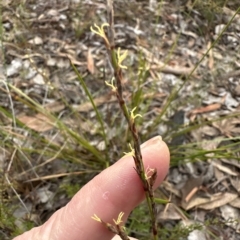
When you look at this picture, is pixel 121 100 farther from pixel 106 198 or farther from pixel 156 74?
pixel 156 74

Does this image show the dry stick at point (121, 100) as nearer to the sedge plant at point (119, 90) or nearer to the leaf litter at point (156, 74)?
the sedge plant at point (119, 90)

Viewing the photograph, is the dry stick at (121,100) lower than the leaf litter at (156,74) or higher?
higher

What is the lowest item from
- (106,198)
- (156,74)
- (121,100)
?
(156,74)

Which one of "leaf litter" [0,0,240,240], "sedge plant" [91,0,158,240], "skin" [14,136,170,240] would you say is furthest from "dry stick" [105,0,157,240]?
"leaf litter" [0,0,240,240]

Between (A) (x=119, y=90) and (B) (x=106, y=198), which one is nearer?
(A) (x=119, y=90)

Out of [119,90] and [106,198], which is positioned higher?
[119,90]

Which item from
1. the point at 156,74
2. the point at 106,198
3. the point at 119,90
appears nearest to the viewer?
the point at 119,90

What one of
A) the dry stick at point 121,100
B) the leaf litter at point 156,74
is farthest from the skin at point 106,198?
the leaf litter at point 156,74

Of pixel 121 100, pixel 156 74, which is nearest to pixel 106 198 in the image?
pixel 121 100

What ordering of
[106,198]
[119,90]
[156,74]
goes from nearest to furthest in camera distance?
[119,90] → [106,198] → [156,74]
